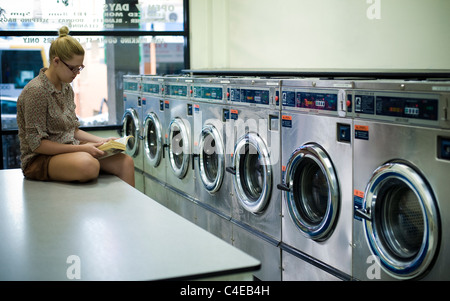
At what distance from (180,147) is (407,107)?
2846mm

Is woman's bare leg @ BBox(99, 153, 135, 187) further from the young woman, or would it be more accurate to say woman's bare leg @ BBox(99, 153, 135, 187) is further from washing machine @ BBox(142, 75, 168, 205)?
washing machine @ BBox(142, 75, 168, 205)

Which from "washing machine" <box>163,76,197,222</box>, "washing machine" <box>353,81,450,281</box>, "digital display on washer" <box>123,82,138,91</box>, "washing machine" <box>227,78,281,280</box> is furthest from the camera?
"digital display on washer" <box>123,82,138,91</box>

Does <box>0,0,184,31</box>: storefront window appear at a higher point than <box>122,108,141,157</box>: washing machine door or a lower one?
higher

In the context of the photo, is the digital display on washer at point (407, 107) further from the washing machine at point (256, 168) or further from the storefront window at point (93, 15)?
the storefront window at point (93, 15)

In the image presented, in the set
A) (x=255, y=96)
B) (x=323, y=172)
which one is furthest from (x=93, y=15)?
(x=323, y=172)

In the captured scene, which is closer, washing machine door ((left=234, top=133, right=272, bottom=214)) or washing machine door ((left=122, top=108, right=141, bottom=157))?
washing machine door ((left=234, top=133, right=272, bottom=214))

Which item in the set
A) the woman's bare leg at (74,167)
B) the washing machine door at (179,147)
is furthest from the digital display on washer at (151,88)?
the woman's bare leg at (74,167)

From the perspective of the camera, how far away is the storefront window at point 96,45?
250 inches

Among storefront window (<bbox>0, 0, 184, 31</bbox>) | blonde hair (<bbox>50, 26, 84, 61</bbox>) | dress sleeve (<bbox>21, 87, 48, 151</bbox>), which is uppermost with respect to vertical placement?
storefront window (<bbox>0, 0, 184, 31</bbox>)

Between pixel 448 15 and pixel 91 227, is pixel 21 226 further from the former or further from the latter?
pixel 448 15

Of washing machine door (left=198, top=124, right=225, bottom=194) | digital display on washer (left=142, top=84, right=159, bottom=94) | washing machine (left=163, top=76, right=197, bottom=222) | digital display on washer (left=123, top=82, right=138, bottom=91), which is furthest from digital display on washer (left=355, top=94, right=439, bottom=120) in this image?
digital display on washer (left=123, top=82, right=138, bottom=91)

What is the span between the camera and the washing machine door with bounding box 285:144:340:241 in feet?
9.95
